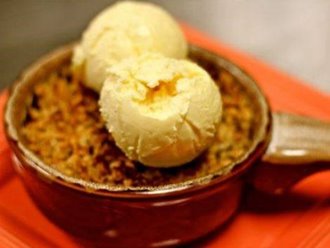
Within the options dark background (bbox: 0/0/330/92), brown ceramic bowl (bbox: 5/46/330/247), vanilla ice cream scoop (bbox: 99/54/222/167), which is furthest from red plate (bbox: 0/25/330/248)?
dark background (bbox: 0/0/330/92)

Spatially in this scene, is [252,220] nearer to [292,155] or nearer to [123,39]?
[292,155]

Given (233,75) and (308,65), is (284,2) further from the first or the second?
(233,75)

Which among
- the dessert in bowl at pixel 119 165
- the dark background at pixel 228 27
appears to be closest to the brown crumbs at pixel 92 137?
the dessert in bowl at pixel 119 165

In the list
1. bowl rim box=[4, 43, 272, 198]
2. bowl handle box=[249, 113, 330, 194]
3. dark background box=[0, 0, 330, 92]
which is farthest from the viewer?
dark background box=[0, 0, 330, 92]

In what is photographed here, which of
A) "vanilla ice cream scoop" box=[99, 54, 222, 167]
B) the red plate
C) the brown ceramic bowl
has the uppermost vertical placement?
"vanilla ice cream scoop" box=[99, 54, 222, 167]

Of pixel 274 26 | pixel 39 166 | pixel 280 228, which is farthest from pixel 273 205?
pixel 274 26

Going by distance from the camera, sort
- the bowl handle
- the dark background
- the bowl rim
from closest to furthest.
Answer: the bowl rim < the bowl handle < the dark background

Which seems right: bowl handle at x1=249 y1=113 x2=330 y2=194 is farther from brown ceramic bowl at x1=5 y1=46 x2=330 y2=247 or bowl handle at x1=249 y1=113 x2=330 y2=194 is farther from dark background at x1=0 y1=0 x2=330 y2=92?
dark background at x1=0 y1=0 x2=330 y2=92

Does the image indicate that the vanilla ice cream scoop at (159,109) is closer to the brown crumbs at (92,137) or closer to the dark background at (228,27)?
the brown crumbs at (92,137)
